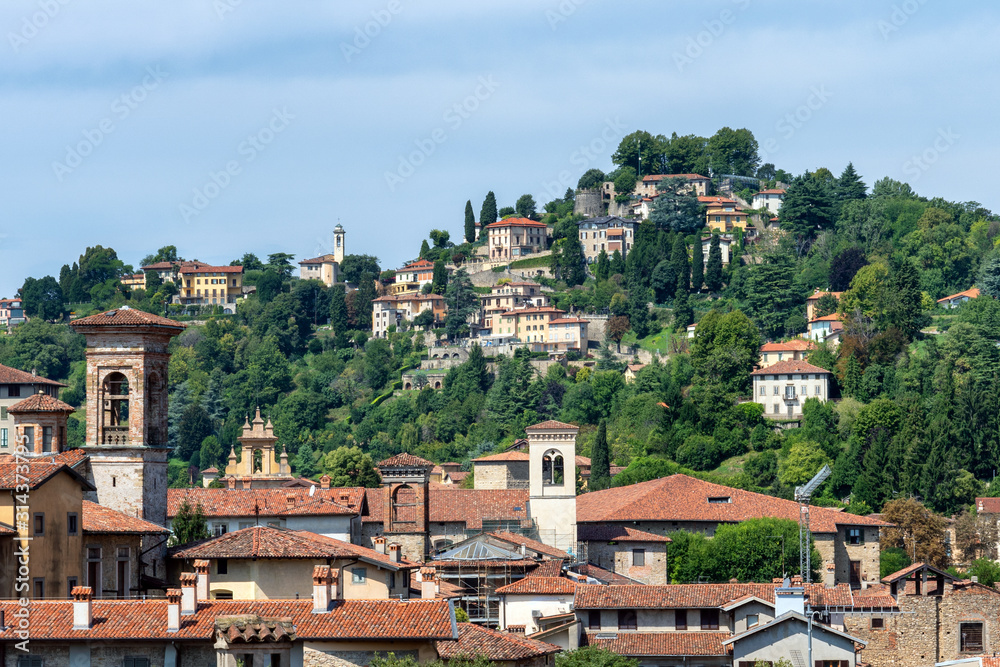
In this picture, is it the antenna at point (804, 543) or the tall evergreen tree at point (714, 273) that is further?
the tall evergreen tree at point (714, 273)

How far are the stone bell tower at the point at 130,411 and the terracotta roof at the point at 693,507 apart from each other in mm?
32367

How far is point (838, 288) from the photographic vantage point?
16350 cm

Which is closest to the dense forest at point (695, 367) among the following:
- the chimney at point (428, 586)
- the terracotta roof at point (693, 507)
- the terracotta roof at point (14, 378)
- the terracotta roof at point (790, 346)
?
the terracotta roof at point (790, 346)

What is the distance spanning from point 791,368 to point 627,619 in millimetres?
84064

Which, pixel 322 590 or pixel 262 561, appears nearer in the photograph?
pixel 322 590

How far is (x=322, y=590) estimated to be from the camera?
3725 centimetres

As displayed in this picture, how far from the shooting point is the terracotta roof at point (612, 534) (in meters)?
74.9

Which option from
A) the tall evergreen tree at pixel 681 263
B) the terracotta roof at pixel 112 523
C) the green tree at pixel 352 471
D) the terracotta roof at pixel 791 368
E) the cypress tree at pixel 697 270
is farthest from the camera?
the cypress tree at pixel 697 270

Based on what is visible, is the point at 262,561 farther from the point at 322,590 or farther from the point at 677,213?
the point at 677,213

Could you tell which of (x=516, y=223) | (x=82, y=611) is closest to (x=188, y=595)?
(x=82, y=611)

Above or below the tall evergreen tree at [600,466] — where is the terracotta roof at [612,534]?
below

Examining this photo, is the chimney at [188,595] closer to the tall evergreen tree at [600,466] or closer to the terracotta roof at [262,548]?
the terracotta roof at [262,548]

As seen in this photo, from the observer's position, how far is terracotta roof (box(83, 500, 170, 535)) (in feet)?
142

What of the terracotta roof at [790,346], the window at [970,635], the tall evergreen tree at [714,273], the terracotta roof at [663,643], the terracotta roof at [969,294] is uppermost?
the tall evergreen tree at [714,273]
